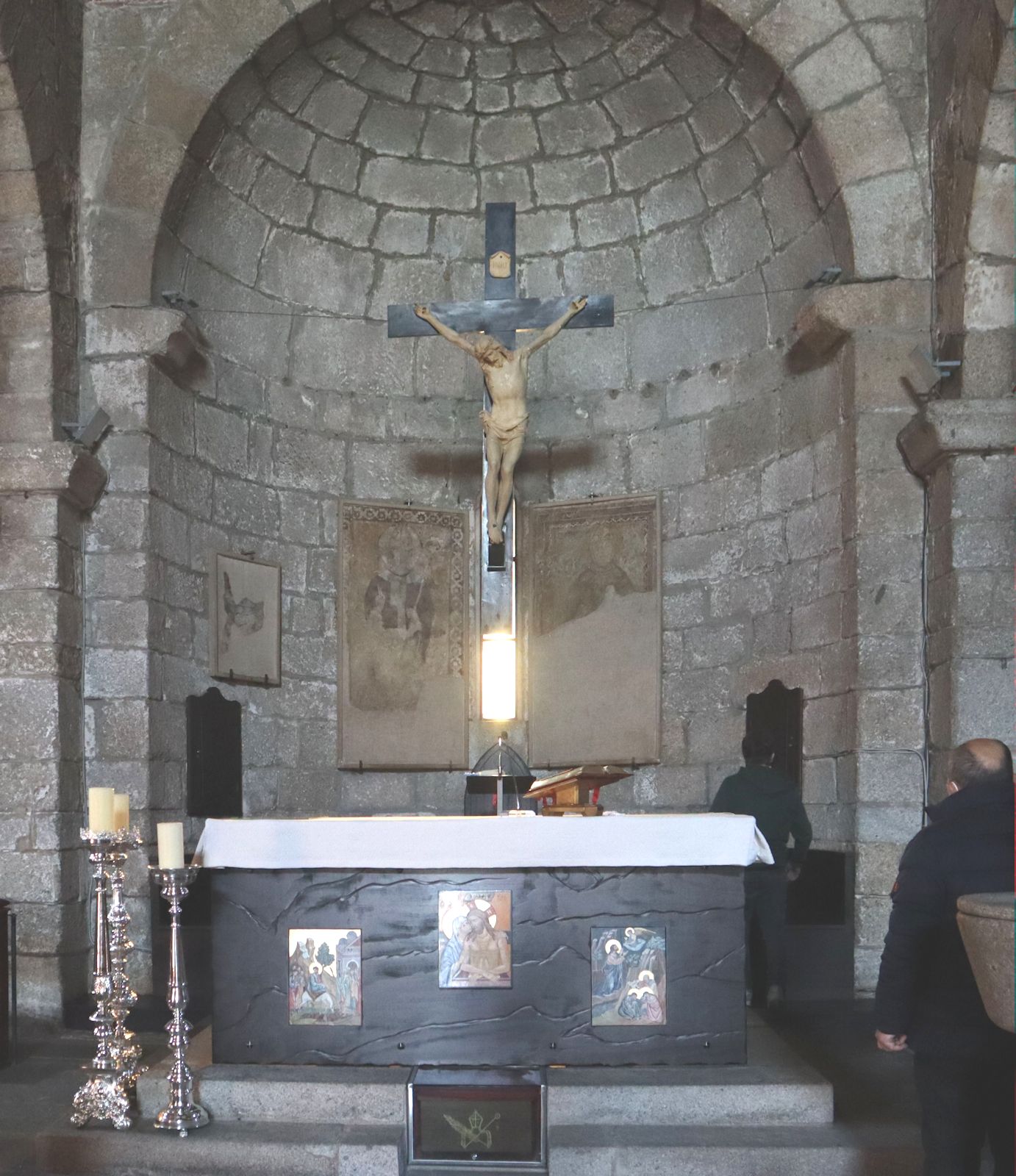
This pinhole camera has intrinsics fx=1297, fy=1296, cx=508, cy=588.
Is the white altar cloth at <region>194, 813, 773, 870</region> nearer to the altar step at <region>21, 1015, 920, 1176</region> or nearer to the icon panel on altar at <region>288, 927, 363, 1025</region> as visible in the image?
the icon panel on altar at <region>288, 927, 363, 1025</region>

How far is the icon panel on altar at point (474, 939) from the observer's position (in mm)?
4043

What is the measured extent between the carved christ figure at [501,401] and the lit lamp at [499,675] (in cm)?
52

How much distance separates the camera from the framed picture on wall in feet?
21.9

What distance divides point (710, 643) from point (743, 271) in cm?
204

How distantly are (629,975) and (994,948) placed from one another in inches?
80.7

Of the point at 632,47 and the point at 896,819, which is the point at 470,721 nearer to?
the point at 896,819

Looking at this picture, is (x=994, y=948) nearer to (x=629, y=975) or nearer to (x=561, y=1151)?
(x=561, y=1151)

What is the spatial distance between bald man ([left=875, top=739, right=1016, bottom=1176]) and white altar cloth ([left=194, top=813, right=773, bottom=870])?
108 cm

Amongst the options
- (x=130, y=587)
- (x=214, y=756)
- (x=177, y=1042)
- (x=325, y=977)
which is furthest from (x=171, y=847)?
(x=214, y=756)

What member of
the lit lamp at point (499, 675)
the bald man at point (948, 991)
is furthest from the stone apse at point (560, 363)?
the bald man at point (948, 991)

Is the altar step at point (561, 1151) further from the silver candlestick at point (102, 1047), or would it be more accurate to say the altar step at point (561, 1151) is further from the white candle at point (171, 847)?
the white candle at point (171, 847)

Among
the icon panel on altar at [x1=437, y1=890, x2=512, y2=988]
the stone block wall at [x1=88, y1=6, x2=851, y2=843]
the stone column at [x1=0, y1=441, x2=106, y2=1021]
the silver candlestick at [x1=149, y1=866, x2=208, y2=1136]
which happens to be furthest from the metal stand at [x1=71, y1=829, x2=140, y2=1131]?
the stone block wall at [x1=88, y1=6, x2=851, y2=843]

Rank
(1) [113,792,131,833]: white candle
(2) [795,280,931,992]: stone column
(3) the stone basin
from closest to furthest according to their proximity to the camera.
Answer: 1. (3) the stone basin
2. (1) [113,792,131,833]: white candle
3. (2) [795,280,931,992]: stone column

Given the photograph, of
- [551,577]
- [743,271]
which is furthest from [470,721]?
[743,271]
